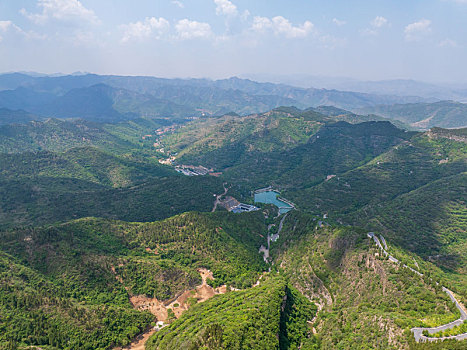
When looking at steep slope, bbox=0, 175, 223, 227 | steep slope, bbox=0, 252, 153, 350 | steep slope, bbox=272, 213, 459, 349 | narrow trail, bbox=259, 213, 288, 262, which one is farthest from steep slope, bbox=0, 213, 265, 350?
steep slope, bbox=0, 175, 223, 227

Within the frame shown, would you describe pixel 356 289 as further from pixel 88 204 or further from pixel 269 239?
pixel 88 204

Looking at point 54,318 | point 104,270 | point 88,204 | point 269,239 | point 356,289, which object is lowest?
point 269,239

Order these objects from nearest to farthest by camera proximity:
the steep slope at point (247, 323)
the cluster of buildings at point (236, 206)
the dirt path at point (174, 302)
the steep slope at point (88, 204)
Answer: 1. the steep slope at point (247, 323)
2. the dirt path at point (174, 302)
3. the steep slope at point (88, 204)
4. the cluster of buildings at point (236, 206)

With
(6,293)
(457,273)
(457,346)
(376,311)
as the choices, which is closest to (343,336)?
(376,311)

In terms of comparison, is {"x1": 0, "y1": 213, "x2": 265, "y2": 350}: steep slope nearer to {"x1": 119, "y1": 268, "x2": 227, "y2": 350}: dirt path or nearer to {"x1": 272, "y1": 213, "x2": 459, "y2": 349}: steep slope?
{"x1": 119, "y1": 268, "x2": 227, "y2": 350}: dirt path

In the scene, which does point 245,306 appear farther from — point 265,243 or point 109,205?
point 109,205

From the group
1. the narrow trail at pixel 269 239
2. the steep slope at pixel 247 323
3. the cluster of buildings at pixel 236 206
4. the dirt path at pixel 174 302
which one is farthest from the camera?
the cluster of buildings at pixel 236 206

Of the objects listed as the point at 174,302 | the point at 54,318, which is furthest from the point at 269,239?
the point at 54,318

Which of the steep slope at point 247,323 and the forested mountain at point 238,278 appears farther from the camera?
the forested mountain at point 238,278

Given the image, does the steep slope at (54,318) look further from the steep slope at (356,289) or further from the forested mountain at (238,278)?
the steep slope at (356,289)

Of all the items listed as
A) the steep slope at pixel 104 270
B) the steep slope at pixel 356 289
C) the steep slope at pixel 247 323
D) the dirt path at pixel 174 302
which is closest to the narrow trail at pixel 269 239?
the steep slope at pixel 356 289

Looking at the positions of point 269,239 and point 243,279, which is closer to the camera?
point 243,279
